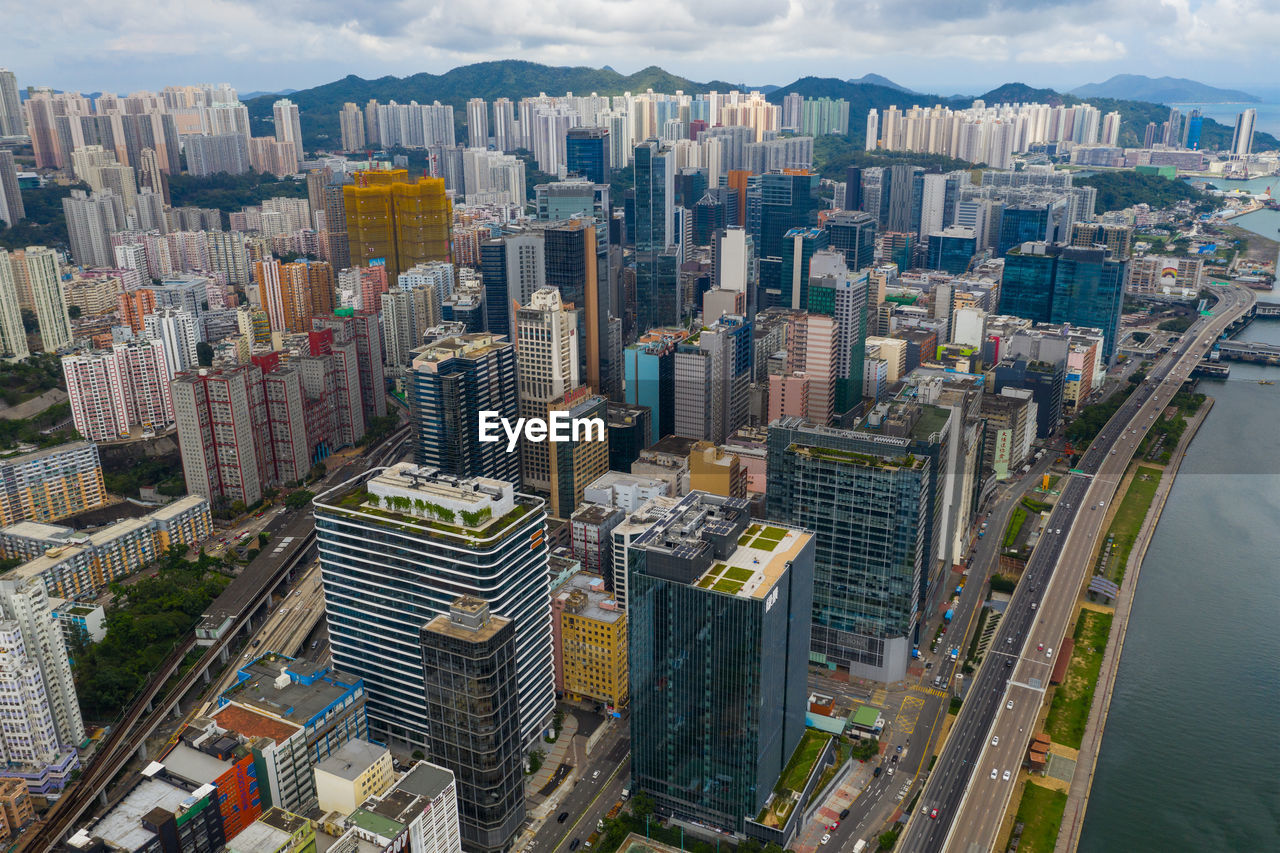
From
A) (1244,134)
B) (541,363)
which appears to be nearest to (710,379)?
(541,363)

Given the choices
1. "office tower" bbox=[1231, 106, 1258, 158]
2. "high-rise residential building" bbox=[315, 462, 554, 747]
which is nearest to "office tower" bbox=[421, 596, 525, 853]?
"high-rise residential building" bbox=[315, 462, 554, 747]

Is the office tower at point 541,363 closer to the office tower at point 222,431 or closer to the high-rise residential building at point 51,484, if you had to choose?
the office tower at point 222,431

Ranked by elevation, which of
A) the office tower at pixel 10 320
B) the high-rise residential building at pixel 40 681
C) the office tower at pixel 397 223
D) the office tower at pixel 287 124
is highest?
the office tower at pixel 287 124

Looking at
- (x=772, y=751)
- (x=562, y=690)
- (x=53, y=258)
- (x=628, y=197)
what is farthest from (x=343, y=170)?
(x=772, y=751)

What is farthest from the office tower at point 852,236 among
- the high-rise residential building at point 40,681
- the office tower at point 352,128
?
the office tower at point 352,128

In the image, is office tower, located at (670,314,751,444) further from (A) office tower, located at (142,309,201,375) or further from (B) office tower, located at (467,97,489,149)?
(B) office tower, located at (467,97,489,149)

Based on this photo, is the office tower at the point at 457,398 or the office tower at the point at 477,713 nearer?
the office tower at the point at 477,713

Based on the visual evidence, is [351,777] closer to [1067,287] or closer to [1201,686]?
[1201,686]
